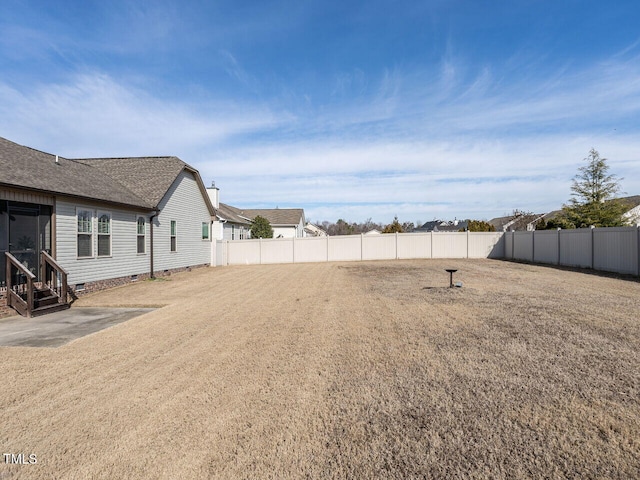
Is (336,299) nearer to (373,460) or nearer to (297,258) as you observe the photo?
(373,460)

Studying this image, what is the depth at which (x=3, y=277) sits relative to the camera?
8055mm

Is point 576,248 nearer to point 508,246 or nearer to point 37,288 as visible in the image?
point 508,246

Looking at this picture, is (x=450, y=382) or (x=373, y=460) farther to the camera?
(x=450, y=382)

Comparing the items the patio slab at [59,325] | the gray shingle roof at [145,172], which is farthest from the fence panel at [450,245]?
the patio slab at [59,325]

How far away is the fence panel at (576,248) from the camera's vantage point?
14.6 meters

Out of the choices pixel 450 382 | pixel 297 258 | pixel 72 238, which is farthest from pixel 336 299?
pixel 297 258

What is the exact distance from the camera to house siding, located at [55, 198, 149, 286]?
954 cm

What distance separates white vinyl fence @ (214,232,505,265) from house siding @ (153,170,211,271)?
16.0 feet

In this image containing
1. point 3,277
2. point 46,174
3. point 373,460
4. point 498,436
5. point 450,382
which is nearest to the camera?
point 373,460

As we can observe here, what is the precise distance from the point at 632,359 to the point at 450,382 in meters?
2.57

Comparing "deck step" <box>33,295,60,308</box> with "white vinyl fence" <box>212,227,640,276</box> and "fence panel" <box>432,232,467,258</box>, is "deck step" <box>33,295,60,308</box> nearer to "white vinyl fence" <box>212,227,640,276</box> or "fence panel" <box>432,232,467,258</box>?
"white vinyl fence" <box>212,227,640,276</box>

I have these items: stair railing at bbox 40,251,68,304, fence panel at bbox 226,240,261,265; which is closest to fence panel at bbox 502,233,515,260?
fence panel at bbox 226,240,261,265

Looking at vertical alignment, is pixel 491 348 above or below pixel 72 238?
below

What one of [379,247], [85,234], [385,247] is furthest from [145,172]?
[385,247]
